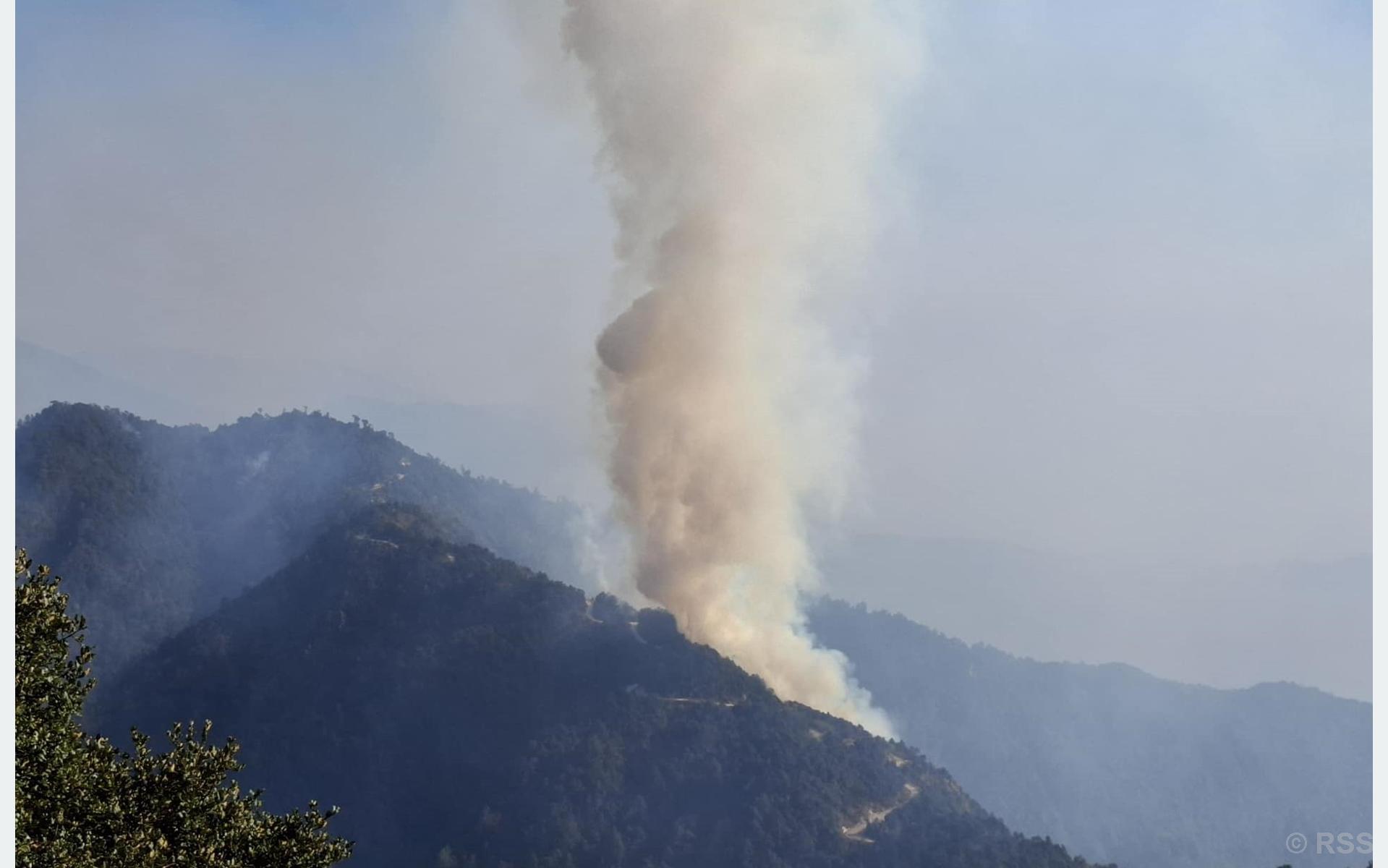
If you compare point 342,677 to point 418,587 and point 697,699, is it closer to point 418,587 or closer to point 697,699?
point 418,587

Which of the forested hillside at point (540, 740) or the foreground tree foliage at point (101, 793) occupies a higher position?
the forested hillside at point (540, 740)

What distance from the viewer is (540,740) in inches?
6476

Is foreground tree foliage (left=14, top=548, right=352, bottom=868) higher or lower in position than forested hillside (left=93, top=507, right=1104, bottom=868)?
lower

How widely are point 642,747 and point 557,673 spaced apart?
62.2 ft

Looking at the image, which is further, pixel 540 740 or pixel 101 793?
pixel 540 740

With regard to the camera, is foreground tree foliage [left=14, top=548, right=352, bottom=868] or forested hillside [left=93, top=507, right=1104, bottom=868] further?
forested hillside [left=93, top=507, right=1104, bottom=868]

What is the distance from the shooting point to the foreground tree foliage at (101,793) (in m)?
37.8

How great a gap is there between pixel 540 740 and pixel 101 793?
417 feet

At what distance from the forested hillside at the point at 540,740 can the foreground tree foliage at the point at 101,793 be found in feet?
352

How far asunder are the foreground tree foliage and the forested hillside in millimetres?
107178

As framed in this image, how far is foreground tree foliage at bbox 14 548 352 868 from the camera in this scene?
3778 cm

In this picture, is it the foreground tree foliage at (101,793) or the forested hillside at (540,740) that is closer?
the foreground tree foliage at (101,793)

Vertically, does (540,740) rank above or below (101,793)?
above

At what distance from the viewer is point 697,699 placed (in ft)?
555
